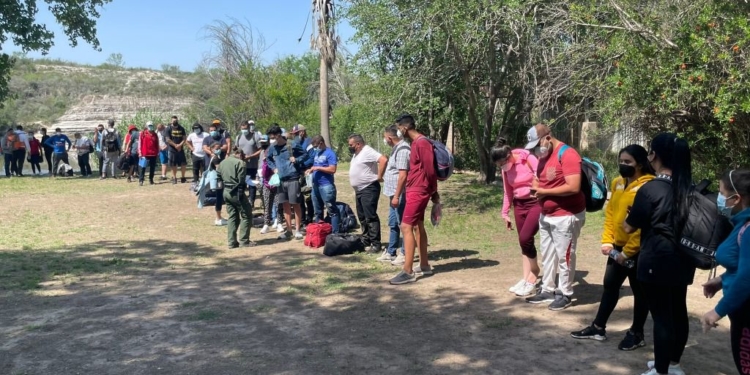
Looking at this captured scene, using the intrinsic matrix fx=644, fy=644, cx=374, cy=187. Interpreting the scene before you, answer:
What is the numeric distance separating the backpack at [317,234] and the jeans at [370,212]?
66 centimetres

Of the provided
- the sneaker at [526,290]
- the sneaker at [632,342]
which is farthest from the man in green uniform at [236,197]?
the sneaker at [632,342]

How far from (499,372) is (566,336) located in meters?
1.04

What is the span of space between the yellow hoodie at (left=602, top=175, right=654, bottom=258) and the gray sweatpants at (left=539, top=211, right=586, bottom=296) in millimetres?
892

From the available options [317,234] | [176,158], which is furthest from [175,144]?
[317,234]

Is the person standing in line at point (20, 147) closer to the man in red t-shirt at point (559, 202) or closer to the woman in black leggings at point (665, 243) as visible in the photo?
the man in red t-shirt at point (559, 202)

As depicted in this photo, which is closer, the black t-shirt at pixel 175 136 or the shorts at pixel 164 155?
the black t-shirt at pixel 175 136

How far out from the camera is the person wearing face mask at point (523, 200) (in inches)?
256

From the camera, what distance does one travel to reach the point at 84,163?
20141mm

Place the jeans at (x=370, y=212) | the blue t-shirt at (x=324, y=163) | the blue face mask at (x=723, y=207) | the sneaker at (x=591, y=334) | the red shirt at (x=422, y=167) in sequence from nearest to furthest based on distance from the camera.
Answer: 1. the blue face mask at (x=723, y=207)
2. the sneaker at (x=591, y=334)
3. the red shirt at (x=422, y=167)
4. the jeans at (x=370, y=212)
5. the blue t-shirt at (x=324, y=163)

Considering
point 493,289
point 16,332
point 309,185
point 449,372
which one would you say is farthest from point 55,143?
point 449,372

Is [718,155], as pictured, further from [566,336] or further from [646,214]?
[646,214]

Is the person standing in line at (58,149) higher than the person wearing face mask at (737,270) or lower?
higher

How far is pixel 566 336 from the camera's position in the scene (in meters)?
5.41

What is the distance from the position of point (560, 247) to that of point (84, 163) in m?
17.9
